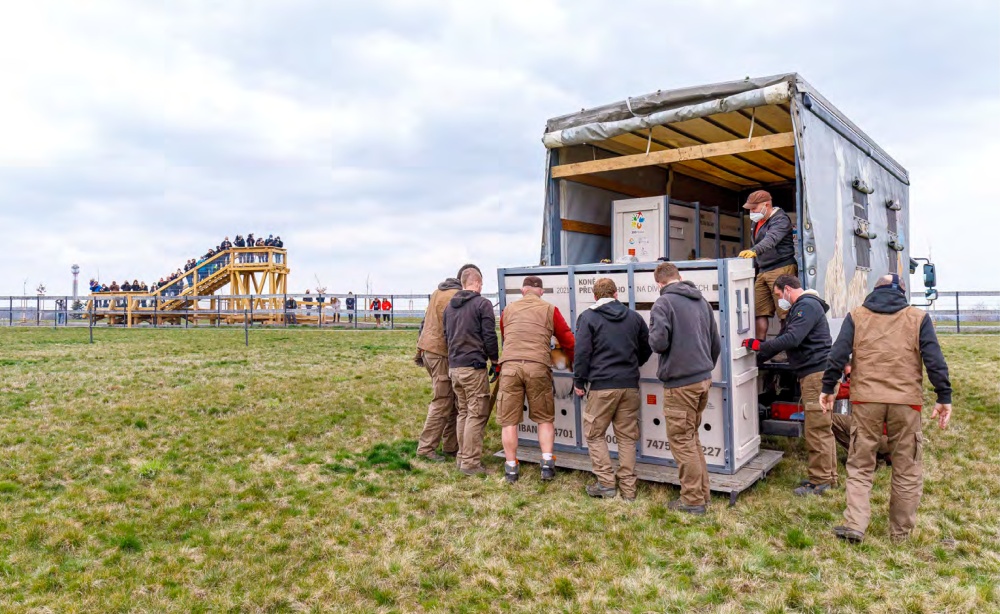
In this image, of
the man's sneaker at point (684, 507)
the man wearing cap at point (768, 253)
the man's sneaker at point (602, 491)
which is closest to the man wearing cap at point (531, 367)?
the man's sneaker at point (602, 491)

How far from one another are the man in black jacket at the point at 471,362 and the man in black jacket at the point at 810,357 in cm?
229

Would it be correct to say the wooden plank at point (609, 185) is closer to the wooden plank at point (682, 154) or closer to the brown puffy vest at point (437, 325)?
the wooden plank at point (682, 154)

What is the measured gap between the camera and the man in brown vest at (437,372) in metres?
6.72

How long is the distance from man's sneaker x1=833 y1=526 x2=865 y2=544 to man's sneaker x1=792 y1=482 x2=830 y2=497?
968 millimetres

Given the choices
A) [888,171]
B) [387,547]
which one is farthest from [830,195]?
[387,547]

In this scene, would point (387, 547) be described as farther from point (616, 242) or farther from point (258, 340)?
point (258, 340)

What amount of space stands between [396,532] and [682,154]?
4357 millimetres

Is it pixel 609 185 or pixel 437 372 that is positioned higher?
pixel 609 185

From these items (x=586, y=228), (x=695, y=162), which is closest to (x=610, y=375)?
(x=586, y=228)

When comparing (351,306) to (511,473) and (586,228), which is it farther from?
(511,473)

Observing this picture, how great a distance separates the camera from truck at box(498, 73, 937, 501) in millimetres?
5555

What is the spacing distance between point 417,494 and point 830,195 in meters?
4.72

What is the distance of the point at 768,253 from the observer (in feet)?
20.3

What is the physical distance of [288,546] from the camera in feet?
14.6
